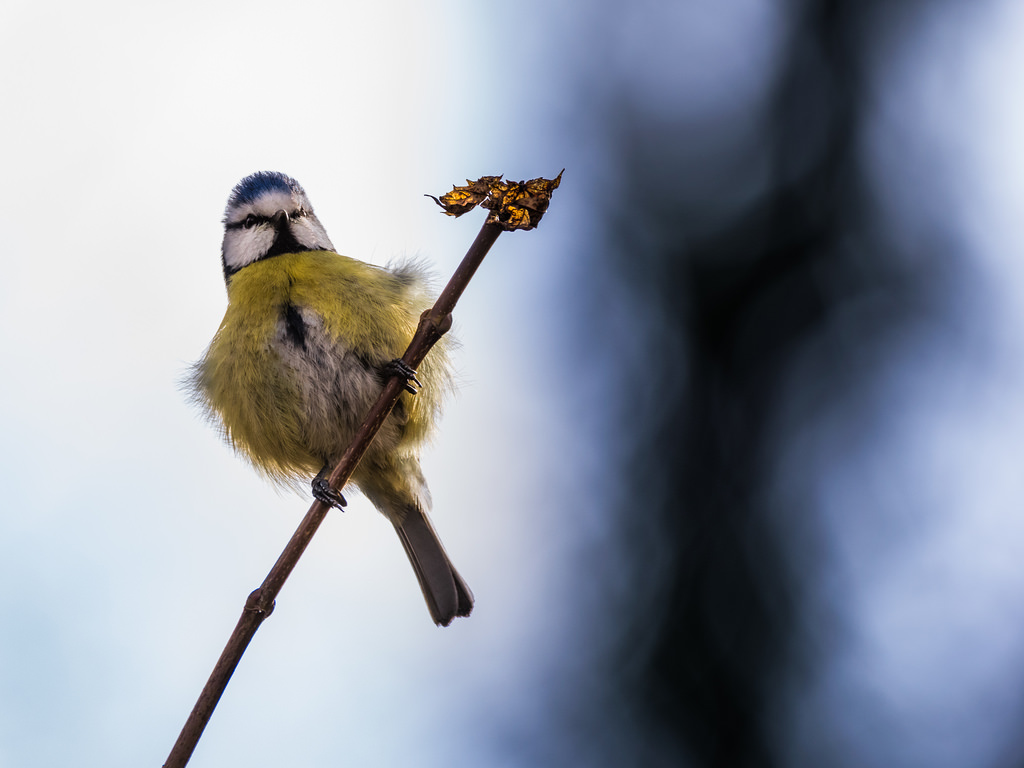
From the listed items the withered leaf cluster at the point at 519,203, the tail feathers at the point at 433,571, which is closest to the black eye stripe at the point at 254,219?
the tail feathers at the point at 433,571

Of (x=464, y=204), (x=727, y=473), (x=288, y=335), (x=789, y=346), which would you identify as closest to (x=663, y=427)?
(x=727, y=473)

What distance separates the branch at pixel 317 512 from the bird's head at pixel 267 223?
5.73ft

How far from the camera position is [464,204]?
5.94ft

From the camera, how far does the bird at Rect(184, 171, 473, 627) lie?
3.04 metres

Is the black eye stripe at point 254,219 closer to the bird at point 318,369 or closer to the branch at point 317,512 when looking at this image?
the bird at point 318,369

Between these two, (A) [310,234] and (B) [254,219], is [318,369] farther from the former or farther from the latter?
(B) [254,219]

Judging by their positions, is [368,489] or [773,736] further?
[368,489]

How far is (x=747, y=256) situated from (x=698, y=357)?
56 cm

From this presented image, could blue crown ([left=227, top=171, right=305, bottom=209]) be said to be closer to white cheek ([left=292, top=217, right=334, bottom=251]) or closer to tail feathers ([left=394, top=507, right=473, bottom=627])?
white cheek ([left=292, top=217, right=334, bottom=251])

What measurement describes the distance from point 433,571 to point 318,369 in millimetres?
1024

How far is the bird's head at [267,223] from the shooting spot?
358 centimetres

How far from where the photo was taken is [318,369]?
3043 mm

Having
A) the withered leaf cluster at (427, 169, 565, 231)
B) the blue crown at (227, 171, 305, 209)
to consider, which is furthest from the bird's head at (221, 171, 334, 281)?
the withered leaf cluster at (427, 169, 565, 231)

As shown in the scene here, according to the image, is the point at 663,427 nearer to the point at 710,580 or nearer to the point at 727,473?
the point at 727,473
